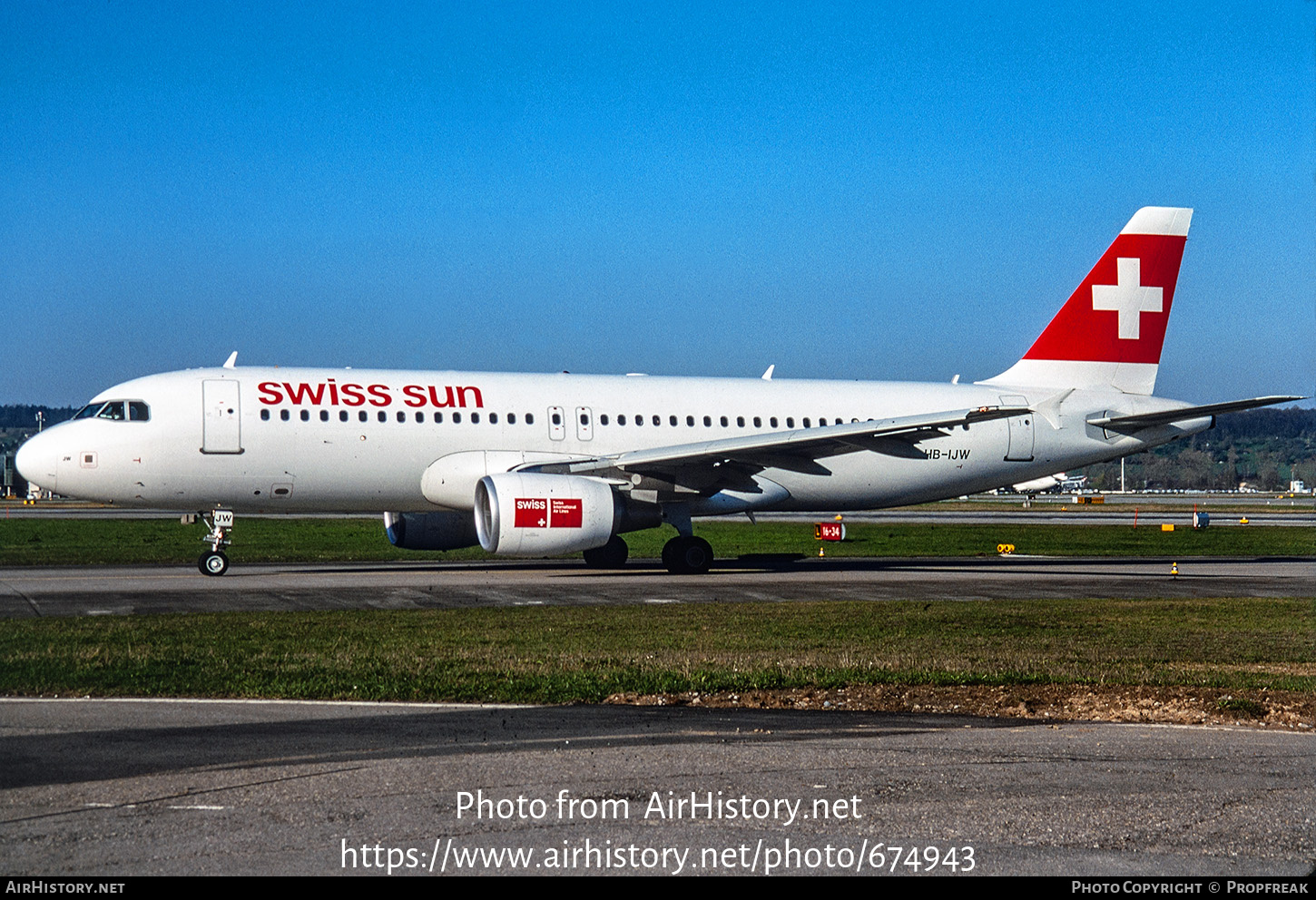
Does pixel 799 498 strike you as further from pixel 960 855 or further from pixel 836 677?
pixel 960 855

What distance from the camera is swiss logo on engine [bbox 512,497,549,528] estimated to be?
20.2 meters

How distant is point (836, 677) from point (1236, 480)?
175005 millimetres

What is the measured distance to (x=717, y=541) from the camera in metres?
35.1

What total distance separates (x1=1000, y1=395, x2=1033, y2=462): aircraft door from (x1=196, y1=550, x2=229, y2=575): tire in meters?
15.8

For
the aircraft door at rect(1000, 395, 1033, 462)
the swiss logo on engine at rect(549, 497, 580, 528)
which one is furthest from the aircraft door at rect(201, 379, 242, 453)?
the aircraft door at rect(1000, 395, 1033, 462)

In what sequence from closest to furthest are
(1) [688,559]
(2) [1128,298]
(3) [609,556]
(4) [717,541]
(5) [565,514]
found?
1. (5) [565,514]
2. (1) [688,559]
3. (3) [609,556]
4. (2) [1128,298]
5. (4) [717,541]

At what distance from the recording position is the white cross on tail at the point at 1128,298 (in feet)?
88.0

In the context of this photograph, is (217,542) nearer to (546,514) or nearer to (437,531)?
(437,531)

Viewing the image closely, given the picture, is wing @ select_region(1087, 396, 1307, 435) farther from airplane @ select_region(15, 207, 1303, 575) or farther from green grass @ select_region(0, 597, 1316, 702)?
green grass @ select_region(0, 597, 1316, 702)

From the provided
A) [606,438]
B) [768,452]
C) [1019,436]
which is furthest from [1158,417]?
[606,438]

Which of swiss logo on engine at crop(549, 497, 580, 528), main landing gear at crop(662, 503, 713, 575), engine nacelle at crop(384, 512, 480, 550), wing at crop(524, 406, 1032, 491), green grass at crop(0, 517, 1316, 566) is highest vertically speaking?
wing at crop(524, 406, 1032, 491)

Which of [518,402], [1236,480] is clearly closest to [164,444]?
[518,402]

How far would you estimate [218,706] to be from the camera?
28.8 feet

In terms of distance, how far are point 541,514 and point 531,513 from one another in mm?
167
